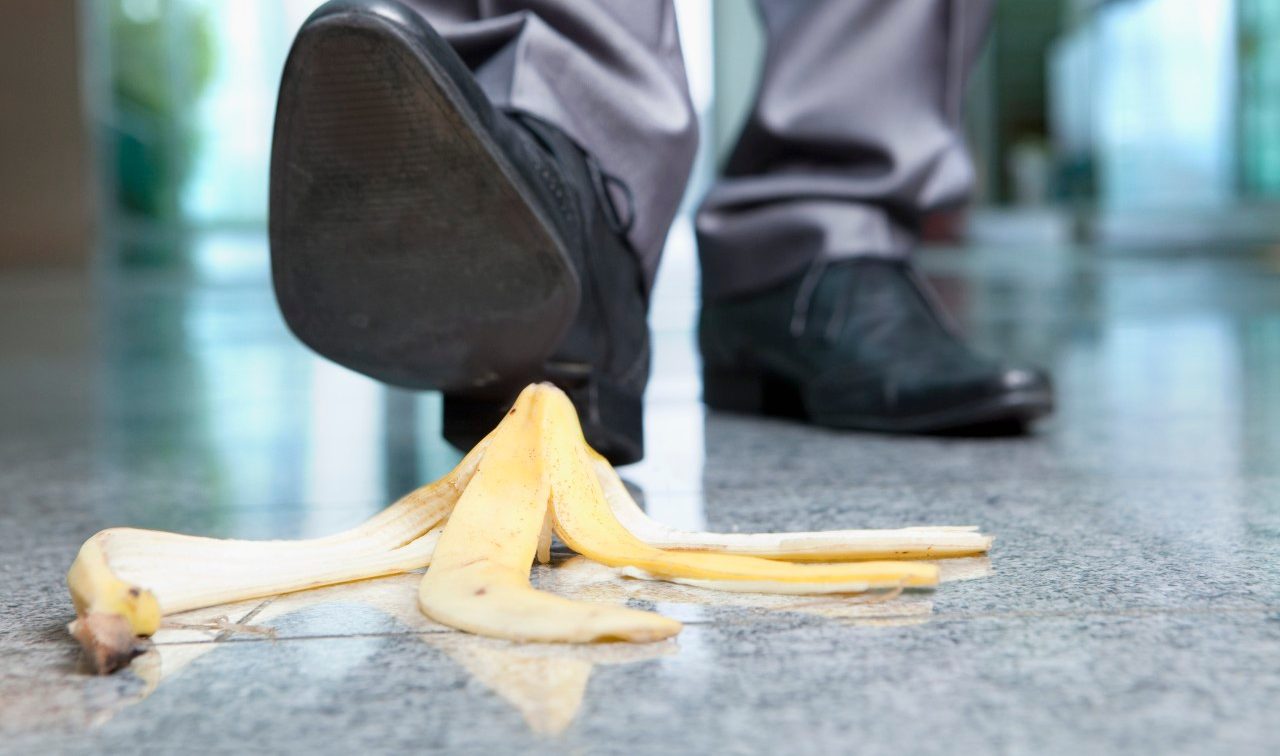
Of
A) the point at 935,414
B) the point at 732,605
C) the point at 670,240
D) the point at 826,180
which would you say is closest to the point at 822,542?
the point at 732,605

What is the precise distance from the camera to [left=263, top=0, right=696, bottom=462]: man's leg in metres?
0.63

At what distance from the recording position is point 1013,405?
98 centimetres

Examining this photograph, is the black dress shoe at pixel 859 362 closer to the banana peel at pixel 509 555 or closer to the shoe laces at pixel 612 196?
the shoe laces at pixel 612 196

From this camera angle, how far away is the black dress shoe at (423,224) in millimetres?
617

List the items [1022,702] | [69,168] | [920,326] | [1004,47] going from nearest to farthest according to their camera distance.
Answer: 1. [1022,702]
2. [920,326]
3. [69,168]
4. [1004,47]

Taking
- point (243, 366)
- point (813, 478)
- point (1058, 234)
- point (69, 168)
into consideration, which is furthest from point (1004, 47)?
point (813, 478)

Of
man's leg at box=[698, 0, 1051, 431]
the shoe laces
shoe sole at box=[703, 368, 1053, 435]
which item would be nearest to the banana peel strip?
the shoe laces

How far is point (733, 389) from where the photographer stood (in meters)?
1.23

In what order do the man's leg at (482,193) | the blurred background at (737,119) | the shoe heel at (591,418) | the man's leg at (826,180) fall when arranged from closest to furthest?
the man's leg at (482,193)
the shoe heel at (591,418)
the man's leg at (826,180)
the blurred background at (737,119)

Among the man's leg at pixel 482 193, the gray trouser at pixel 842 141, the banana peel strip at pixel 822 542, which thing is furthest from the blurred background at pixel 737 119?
the banana peel strip at pixel 822 542

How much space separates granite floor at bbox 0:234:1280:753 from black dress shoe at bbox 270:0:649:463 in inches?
4.2

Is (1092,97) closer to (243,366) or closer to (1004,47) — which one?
(1004,47)

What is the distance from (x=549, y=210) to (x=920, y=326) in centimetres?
50

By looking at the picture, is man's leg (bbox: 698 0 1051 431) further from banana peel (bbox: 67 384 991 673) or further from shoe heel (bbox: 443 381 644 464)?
banana peel (bbox: 67 384 991 673)
